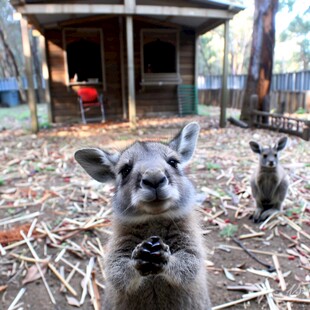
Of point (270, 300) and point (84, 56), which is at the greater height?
point (84, 56)

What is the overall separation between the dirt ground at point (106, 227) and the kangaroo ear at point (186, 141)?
0.64 meters

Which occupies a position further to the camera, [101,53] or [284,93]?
[284,93]

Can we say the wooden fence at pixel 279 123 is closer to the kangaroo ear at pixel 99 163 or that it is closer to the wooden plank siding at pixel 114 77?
the wooden plank siding at pixel 114 77

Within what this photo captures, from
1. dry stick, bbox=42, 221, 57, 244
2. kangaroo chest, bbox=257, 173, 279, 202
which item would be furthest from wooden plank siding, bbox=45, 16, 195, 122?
kangaroo chest, bbox=257, 173, 279, 202

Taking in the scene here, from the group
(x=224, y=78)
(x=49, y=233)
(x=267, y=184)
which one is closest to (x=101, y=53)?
(x=224, y=78)

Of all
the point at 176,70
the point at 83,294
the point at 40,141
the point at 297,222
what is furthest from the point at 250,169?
the point at 176,70

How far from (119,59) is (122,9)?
384 cm

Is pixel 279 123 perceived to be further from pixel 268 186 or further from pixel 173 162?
pixel 173 162

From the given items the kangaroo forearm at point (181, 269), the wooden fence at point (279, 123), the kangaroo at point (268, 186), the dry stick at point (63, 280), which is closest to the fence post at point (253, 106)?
the wooden fence at point (279, 123)

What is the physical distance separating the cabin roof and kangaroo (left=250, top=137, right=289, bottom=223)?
23.1 ft

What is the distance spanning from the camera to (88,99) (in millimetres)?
13055

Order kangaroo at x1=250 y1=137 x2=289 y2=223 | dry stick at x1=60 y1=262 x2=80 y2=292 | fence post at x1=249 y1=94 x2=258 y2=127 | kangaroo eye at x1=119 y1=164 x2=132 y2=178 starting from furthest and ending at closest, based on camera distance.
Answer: fence post at x1=249 y1=94 x2=258 y2=127 → kangaroo at x1=250 y1=137 x2=289 y2=223 → dry stick at x1=60 y1=262 x2=80 y2=292 → kangaroo eye at x1=119 y1=164 x2=132 y2=178

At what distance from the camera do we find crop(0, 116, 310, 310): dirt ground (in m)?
3.56

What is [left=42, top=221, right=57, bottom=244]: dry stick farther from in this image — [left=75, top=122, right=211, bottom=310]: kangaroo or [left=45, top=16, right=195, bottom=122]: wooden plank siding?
[left=45, top=16, right=195, bottom=122]: wooden plank siding
